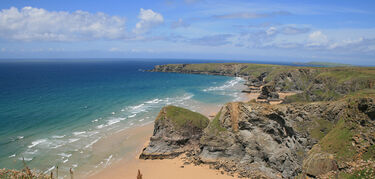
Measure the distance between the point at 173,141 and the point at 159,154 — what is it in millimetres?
2474

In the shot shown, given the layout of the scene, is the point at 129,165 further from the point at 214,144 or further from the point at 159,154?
the point at 214,144

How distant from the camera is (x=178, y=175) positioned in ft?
82.2

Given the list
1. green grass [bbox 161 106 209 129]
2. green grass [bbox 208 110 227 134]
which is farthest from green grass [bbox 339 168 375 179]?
green grass [bbox 161 106 209 129]

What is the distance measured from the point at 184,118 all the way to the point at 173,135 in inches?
119

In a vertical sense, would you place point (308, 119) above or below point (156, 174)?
above

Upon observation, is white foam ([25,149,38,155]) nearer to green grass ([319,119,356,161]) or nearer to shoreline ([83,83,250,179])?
shoreline ([83,83,250,179])

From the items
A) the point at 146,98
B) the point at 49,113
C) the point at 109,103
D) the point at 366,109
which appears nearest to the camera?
the point at 366,109

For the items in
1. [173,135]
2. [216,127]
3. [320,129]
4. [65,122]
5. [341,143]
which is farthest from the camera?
[65,122]

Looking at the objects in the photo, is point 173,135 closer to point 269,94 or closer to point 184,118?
point 184,118

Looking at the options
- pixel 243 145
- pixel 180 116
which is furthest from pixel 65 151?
pixel 243 145

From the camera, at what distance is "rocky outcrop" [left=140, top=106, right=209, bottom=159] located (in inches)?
1180

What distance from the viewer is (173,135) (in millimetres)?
30984

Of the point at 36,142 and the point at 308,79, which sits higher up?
the point at 308,79

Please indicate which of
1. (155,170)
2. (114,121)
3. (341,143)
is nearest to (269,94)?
(114,121)
